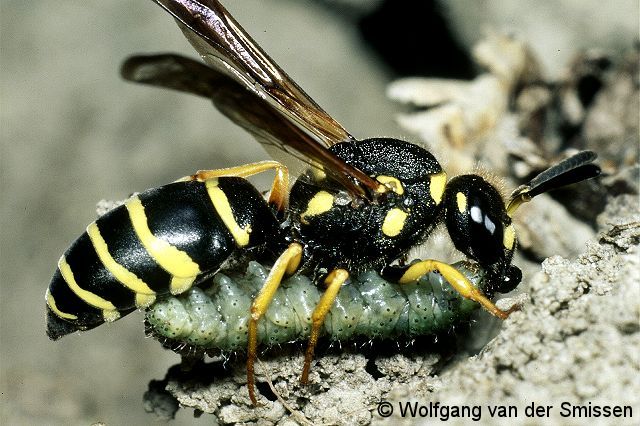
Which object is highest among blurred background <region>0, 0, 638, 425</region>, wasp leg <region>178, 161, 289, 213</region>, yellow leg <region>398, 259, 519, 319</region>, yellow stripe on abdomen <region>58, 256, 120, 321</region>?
blurred background <region>0, 0, 638, 425</region>

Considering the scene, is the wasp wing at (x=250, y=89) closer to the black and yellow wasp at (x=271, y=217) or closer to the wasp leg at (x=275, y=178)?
the black and yellow wasp at (x=271, y=217)

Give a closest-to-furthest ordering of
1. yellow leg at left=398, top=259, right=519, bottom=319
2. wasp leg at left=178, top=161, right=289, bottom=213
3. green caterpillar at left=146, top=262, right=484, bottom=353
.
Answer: yellow leg at left=398, top=259, right=519, bottom=319
green caterpillar at left=146, top=262, right=484, bottom=353
wasp leg at left=178, top=161, right=289, bottom=213

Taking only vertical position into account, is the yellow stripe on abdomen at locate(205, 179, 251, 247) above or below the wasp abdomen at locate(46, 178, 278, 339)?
above

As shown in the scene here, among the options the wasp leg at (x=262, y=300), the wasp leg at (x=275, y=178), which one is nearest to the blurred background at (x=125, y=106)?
the wasp leg at (x=275, y=178)

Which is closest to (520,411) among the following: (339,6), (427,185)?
(427,185)

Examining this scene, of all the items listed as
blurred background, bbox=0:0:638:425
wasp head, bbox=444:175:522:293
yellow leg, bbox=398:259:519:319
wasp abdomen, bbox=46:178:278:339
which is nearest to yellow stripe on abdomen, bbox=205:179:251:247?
wasp abdomen, bbox=46:178:278:339

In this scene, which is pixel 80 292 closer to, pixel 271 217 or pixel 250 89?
pixel 271 217

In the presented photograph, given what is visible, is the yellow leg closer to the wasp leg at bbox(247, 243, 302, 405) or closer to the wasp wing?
the wasp wing
